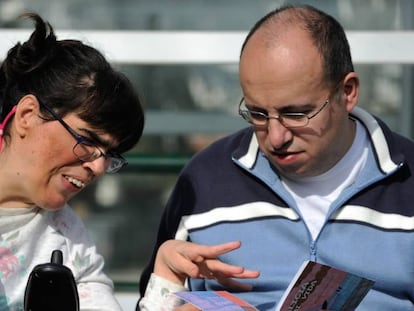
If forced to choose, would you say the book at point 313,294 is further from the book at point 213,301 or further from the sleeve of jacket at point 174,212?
the sleeve of jacket at point 174,212

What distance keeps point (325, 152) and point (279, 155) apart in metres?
0.13

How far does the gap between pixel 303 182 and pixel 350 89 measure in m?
0.27

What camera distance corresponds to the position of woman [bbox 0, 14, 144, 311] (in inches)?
98.9

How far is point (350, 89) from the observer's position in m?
2.78

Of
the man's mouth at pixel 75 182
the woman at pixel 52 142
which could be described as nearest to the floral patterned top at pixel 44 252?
the woman at pixel 52 142

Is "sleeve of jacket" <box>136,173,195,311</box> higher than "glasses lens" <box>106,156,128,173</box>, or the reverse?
"glasses lens" <box>106,156,128,173</box>

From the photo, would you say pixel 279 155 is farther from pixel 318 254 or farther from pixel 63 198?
pixel 63 198

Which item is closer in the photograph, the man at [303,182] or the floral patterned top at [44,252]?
the floral patterned top at [44,252]

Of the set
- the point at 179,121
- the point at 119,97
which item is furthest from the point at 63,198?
the point at 179,121

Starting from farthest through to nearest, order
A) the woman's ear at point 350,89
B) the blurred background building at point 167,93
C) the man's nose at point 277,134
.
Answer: the blurred background building at point 167,93, the woman's ear at point 350,89, the man's nose at point 277,134

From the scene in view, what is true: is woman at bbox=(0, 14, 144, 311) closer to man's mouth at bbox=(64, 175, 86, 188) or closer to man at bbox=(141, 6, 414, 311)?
man's mouth at bbox=(64, 175, 86, 188)

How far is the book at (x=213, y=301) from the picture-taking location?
2.38 meters

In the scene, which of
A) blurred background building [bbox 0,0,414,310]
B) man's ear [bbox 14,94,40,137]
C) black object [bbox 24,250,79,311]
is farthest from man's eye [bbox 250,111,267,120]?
blurred background building [bbox 0,0,414,310]

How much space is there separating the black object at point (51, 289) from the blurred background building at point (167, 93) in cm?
143
